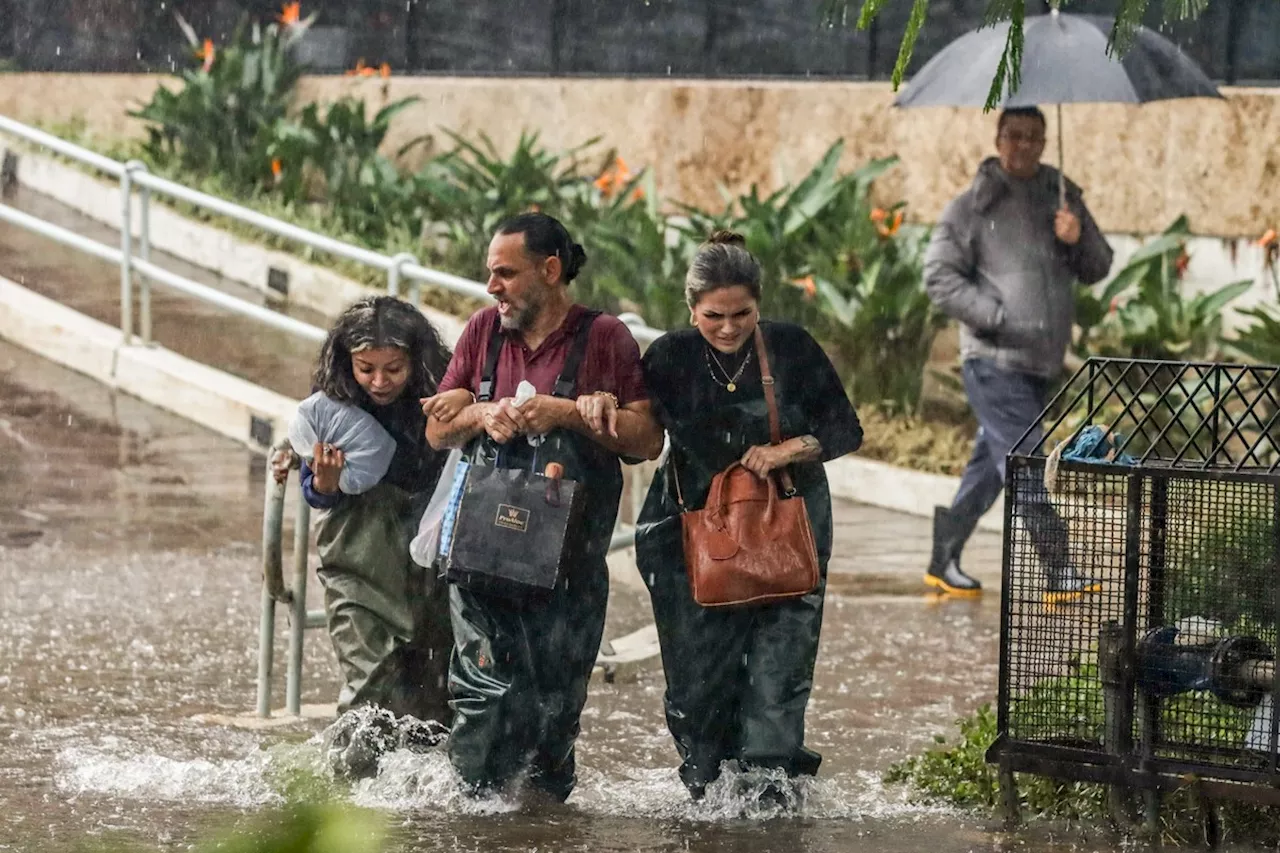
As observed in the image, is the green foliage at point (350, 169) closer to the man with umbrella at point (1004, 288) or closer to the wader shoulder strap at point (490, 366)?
the man with umbrella at point (1004, 288)

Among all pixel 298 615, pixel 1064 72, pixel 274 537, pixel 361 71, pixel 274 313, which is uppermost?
pixel 361 71

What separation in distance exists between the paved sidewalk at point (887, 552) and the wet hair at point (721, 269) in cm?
386

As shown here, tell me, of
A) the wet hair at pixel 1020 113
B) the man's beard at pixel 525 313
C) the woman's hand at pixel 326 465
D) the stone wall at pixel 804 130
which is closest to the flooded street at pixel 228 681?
the woman's hand at pixel 326 465

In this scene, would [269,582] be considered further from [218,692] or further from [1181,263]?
[1181,263]

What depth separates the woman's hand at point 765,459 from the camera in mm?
5383

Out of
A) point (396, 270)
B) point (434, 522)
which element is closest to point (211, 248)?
point (396, 270)

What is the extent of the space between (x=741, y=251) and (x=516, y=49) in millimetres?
11679

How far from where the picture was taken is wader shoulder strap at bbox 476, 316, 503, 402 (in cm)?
546

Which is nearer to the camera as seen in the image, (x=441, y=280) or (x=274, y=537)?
(x=274, y=537)

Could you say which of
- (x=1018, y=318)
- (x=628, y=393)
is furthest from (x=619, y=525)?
(x=628, y=393)

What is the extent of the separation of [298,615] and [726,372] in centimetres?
171

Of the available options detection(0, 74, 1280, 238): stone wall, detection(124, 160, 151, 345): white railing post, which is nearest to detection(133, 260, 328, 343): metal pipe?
detection(124, 160, 151, 345): white railing post

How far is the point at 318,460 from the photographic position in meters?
5.71

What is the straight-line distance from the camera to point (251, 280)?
15.3 metres
